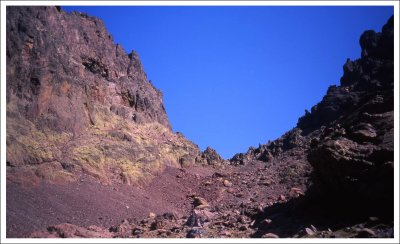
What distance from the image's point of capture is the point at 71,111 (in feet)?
94.9

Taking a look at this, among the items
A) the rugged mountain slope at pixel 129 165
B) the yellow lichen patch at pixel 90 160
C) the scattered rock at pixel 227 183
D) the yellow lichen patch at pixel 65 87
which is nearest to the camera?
the rugged mountain slope at pixel 129 165

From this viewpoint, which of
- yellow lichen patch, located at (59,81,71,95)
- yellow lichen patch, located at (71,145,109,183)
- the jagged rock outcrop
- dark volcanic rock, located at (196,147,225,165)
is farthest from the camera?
dark volcanic rock, located at (196,147,225,165)

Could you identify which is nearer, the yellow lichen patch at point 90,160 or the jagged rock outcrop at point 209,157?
the yellow lichen patch at point 90,160

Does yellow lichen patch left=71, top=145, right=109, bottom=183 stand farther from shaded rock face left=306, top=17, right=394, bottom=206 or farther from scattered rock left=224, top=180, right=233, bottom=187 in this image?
shaded rock face left=306, top=17, right=394, bottom=206

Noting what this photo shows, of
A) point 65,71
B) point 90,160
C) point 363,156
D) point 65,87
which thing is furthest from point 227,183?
point 363,156

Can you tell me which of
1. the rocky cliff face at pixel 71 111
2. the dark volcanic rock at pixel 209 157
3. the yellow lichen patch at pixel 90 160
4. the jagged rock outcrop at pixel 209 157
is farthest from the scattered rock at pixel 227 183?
the yellow lichen patch at pixel 90 160

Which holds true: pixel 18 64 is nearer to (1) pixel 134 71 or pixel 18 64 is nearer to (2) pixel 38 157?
(2) pixel 38 157

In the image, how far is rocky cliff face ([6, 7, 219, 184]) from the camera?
23.8 m

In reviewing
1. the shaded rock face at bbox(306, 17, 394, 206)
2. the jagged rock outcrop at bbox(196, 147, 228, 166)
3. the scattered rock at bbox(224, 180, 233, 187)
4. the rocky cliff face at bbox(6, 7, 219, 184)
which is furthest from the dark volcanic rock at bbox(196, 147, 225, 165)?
the shaded rock face at bbox(306, 17, 394, 206)

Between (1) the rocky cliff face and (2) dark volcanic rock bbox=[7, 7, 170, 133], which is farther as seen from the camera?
(2) dark volcanic rock bbox=[7, 7, 170, 133]

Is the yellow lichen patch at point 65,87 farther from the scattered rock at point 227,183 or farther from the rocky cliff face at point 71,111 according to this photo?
the scattered rock at point 227,183

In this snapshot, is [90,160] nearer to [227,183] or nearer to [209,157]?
[227,183]

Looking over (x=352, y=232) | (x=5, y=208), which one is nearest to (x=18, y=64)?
(x=5, y=208)

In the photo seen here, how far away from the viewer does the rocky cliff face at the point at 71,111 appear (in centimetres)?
2384
